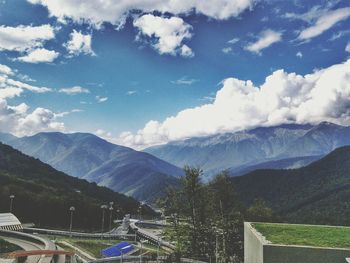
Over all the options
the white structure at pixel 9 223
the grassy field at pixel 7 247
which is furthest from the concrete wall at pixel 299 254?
the white structure at pixel 9 223

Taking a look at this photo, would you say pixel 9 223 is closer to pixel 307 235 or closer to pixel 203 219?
pixel 203 219

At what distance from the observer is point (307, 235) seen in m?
34.0

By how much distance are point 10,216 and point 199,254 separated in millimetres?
55537

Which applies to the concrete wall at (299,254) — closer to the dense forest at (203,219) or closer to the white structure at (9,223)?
the dense forest at (203,219)

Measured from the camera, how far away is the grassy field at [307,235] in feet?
100

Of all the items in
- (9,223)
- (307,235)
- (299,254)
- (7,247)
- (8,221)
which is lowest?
Result: (7,247)

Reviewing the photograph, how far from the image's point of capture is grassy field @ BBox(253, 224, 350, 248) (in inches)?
1204

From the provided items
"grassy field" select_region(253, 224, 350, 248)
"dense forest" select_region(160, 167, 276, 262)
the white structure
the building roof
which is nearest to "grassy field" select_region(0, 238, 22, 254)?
"dense forest" select_region(160, 167, 276, 262)

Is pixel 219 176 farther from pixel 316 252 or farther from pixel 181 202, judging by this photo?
pixel 316 252

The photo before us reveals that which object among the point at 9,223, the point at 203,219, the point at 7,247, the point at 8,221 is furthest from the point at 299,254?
the point at 8,221

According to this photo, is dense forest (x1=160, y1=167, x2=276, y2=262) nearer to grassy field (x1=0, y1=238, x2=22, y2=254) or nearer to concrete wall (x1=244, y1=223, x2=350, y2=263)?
grassy field (x1=0, y1=238, x2=22, y2=254)

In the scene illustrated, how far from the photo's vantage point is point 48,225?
126875mm

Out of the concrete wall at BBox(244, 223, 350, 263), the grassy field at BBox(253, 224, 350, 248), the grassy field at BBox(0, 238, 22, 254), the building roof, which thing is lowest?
the grassy field at BBox(0, 238, 22, 254)

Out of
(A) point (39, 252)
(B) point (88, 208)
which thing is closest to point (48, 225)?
(B) point (88, 208)
